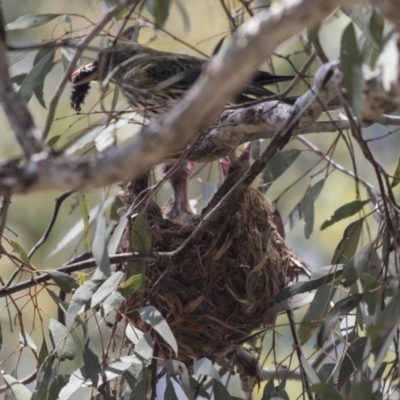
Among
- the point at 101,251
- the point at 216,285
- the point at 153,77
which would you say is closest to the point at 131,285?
the point at 101,251

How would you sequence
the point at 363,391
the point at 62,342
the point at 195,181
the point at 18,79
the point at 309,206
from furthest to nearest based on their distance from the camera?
the point at 195,181
the point at 309,206
the point at 18,79
the point at 62,342
the point at 363,391

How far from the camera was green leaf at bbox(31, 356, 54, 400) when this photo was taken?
2.08 meters

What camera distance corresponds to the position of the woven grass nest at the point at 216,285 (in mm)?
2506

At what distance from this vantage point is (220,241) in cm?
262

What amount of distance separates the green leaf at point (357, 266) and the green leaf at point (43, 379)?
81 cm

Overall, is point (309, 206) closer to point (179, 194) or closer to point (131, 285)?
point (179, 194)

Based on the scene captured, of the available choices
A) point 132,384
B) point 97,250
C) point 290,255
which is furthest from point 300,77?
point 290,255

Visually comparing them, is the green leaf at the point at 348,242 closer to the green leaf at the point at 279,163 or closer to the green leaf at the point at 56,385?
the green leaf at the point at 279,163

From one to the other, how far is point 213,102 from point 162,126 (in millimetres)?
79

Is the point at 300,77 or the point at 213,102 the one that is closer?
the point at 213,102

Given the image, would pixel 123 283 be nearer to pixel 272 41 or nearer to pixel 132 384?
pixel 132 384

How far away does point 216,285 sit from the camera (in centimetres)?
257

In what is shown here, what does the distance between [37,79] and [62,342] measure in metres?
0.82

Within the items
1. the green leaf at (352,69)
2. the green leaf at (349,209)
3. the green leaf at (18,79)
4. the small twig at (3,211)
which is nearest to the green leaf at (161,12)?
the green leaf at (352,69)
